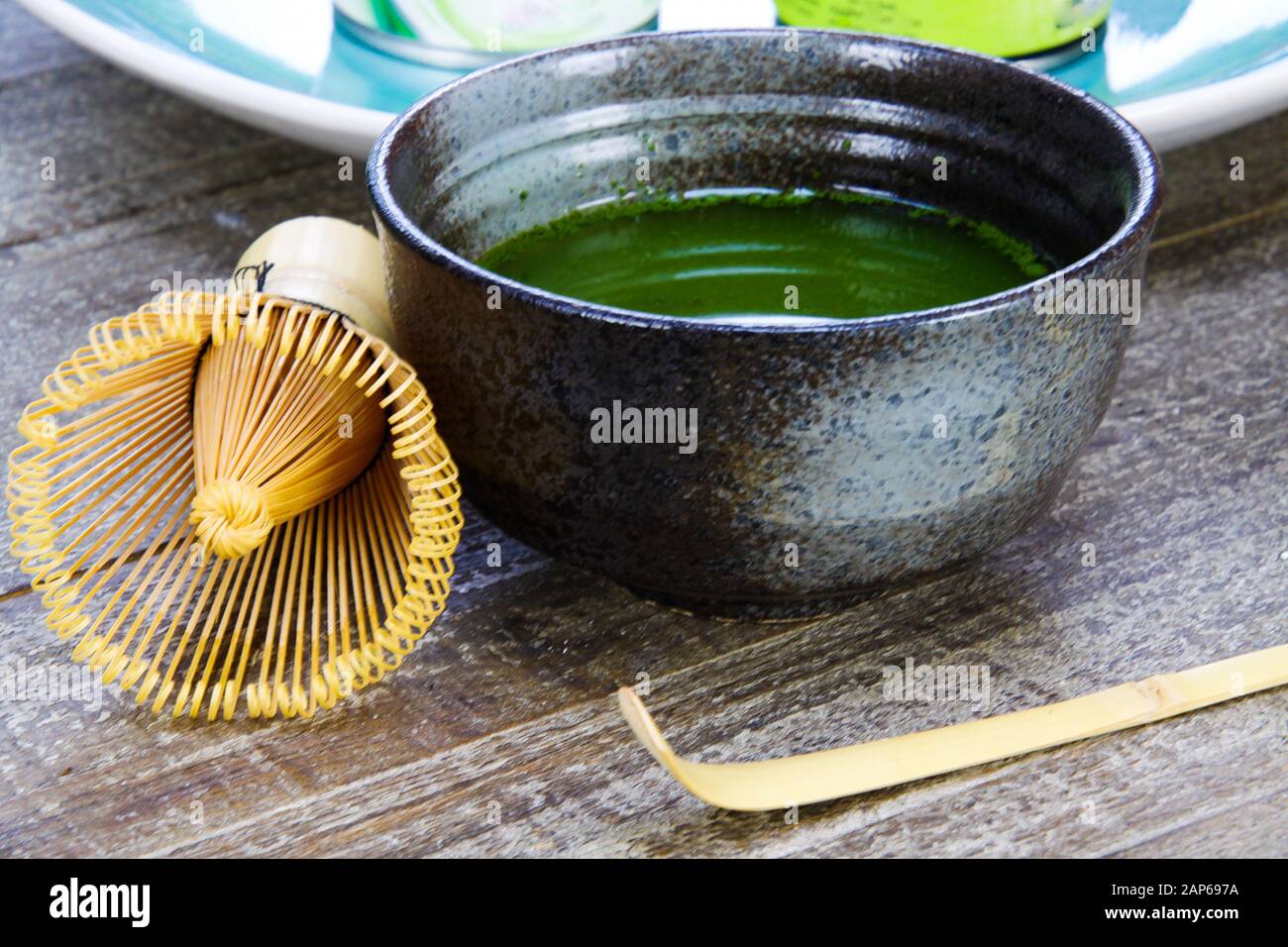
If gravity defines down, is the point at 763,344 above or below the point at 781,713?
above

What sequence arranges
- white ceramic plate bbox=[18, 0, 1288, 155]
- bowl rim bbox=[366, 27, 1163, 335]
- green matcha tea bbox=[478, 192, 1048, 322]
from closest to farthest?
bowl rim bbox=[366, 27, 1163, 335]
green matcha tea bbox=[478, 192, 1048, 322]
white ceramic plate bbox=[18, 0, 1288, 155]

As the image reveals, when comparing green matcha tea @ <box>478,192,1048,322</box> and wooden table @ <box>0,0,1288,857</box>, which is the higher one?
green matcha tea @ <box>478,192,1048,322</box>

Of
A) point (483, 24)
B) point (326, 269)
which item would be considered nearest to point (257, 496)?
point (326, 269)

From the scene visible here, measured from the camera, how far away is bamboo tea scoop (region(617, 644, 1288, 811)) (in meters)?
0.45

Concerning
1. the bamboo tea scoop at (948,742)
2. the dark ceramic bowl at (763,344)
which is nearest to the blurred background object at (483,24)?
the dark ceramic bowl at (763,344)

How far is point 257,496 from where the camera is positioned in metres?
0.50

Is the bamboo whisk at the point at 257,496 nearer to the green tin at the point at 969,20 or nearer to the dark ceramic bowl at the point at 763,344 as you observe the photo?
the dark ceramic bowl at the point at 763,344

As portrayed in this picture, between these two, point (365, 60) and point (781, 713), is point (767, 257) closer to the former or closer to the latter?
point (781, 713)

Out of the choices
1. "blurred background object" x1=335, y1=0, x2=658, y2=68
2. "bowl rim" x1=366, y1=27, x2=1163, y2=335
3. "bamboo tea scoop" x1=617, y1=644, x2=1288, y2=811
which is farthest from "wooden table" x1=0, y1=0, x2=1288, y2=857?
"blurred background object" x1=335, y1=0, x2=658, y2=68

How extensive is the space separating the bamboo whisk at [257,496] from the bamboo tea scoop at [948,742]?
0.10 m

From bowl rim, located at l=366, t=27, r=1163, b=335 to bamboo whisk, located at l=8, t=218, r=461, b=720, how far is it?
1.7 inches

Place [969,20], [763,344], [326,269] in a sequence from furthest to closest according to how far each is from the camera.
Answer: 1. [969,20]
2. [326,269]
3. [763,344]

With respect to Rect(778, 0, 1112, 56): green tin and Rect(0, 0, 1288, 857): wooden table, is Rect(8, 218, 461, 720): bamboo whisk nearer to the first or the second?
Rect(0, 0, 1288, 857): wooden table

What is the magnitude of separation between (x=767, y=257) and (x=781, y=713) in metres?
0.18
